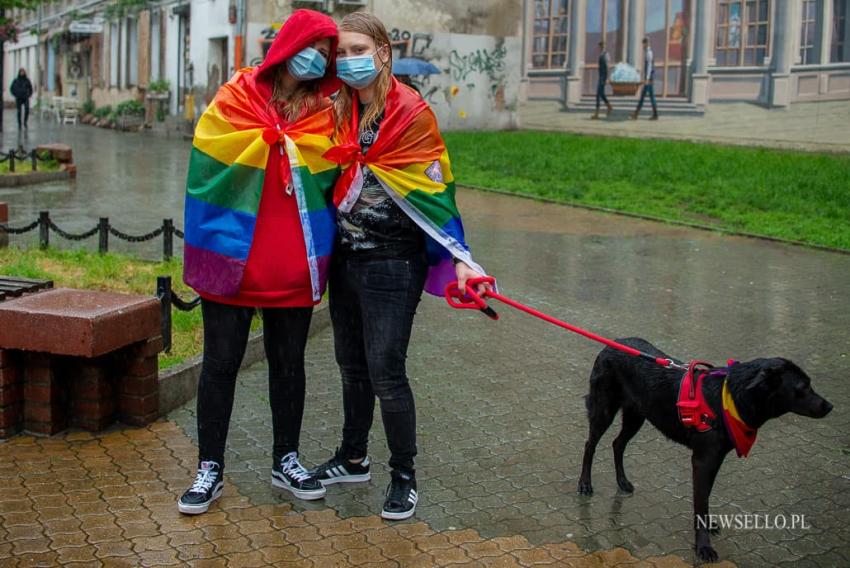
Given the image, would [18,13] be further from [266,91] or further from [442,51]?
[266,91]

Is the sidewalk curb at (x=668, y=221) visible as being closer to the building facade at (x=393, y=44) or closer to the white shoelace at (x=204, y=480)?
the white shoelace at (x=204, y=480)

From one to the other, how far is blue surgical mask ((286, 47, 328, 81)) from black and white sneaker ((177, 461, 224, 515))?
1728 mm

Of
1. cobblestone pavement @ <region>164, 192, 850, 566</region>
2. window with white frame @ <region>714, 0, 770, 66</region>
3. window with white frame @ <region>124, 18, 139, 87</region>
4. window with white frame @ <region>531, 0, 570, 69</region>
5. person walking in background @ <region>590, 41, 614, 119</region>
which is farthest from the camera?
window with white frame @ <region>124, 18, 139, 87</region>

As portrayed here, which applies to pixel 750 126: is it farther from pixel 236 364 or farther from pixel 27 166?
pixel 236 364

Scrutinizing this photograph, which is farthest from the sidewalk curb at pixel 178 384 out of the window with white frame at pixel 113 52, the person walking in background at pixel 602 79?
the window with white frame at pixel 113 52

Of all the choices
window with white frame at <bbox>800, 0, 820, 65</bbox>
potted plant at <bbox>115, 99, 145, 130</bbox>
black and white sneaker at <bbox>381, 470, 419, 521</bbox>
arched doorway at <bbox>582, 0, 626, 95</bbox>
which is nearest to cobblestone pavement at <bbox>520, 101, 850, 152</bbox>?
window with white frame at <bbox>800, 0, 820, 65</bbox>

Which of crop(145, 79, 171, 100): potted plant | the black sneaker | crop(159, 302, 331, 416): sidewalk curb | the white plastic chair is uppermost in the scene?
crop(145, 79, 171, 100): potted plant

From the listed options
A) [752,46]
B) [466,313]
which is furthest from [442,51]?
[466,313]

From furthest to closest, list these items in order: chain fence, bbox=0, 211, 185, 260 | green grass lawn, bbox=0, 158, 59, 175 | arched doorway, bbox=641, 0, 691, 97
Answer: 1. arched doorway, bbox=641, 0, 691, 97
2. green grass lawn, bbox=0, 158, 59, 175
3. chain fence, bbox=0, 211, 185, 260

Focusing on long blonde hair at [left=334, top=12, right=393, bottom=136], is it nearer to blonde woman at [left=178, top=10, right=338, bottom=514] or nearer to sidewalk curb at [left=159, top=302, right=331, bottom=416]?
blonde woman at [left=178, top=10, right=338, bottom=514]

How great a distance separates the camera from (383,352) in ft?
14.9

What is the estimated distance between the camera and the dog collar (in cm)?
428

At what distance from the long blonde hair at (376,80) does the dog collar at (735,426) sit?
5.91 feet

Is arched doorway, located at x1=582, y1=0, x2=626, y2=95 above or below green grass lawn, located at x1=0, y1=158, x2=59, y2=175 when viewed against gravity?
above
